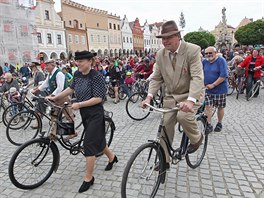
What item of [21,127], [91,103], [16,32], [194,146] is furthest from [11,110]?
[16,32]

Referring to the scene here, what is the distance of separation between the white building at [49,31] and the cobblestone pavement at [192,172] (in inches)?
1185

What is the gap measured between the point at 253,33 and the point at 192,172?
196ft

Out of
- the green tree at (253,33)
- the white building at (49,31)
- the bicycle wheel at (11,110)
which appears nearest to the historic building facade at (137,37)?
the green tree at (253,33)

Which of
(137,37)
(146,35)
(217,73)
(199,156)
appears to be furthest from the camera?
(146,35)

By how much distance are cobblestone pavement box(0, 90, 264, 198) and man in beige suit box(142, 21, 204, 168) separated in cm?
65

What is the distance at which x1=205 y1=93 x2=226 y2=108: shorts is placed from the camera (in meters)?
5.10

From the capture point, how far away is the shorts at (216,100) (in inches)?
201

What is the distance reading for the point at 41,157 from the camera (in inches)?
132

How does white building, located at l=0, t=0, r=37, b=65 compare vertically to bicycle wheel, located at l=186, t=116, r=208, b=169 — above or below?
above

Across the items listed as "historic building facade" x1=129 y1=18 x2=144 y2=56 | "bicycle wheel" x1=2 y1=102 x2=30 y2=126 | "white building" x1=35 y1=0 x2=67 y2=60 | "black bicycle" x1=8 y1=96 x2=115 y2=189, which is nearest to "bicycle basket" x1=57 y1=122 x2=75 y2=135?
"black bicycle" x1=8 y1=96 x2=115 y2=189

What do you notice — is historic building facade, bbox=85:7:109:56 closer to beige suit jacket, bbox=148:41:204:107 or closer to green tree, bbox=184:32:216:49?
green tree, bbox=184:32:216:49

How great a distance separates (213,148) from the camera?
4453 mm

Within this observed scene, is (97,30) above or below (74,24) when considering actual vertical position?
below

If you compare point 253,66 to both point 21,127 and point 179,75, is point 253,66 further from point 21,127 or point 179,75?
point 21,127
